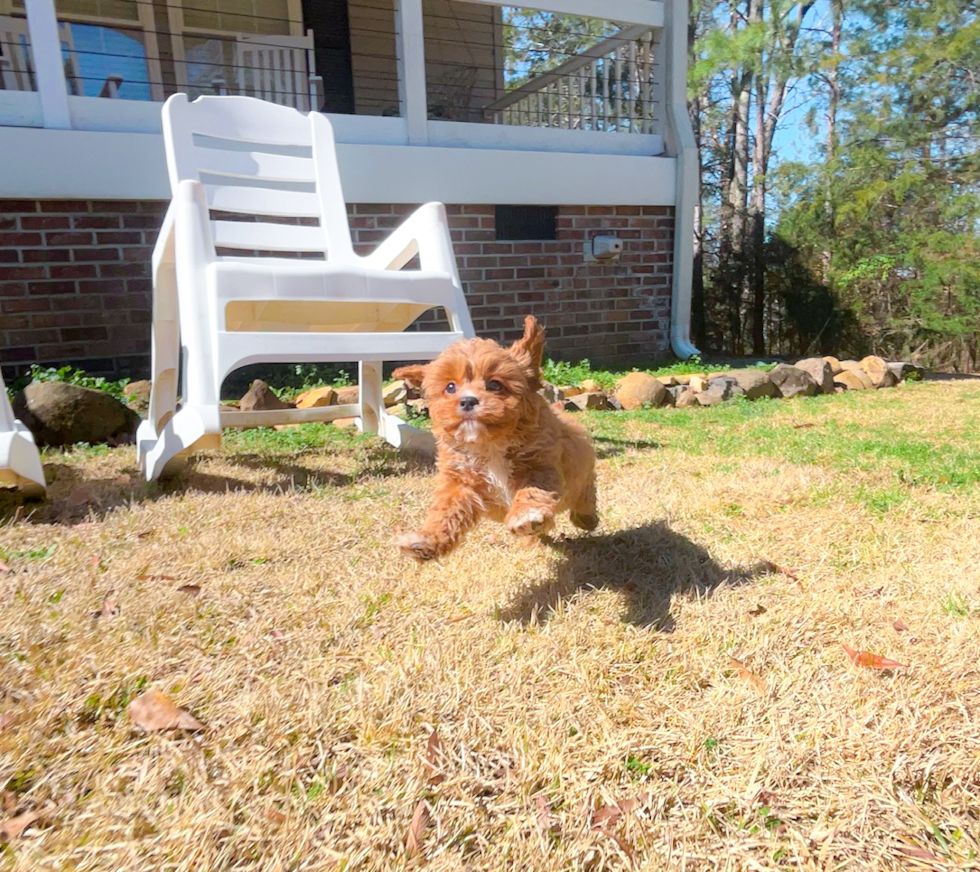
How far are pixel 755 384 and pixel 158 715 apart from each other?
5.94 m

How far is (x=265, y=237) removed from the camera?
4.39m

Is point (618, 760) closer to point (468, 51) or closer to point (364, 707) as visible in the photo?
point (364, 707)

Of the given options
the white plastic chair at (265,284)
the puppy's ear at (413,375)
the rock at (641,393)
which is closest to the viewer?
the puppy's ear at (413,375)

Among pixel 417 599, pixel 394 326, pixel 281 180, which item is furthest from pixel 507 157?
pixel 417 599

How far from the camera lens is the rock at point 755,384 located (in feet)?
21.7

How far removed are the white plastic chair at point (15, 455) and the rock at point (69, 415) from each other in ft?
4.94

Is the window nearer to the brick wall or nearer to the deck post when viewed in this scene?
the brick wall

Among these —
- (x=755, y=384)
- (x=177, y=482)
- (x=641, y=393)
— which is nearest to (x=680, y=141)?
(x=755, y=384)

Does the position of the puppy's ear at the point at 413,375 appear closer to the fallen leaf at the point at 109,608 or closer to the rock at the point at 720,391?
the fallen leaf at the point at 109,608

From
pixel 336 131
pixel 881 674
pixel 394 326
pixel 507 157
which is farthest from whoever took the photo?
pixel 507 157

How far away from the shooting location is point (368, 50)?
10023mm

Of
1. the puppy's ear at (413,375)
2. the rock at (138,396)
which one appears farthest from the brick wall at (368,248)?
the puppy's ear at (413,375)

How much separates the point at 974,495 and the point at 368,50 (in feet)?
30.9

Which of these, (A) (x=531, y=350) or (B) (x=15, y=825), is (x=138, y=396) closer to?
(A) (x=531, y=350)
